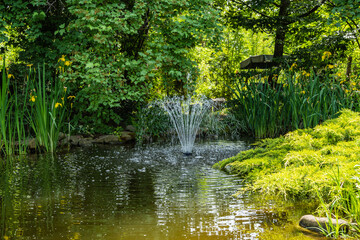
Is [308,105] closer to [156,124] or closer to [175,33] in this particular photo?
[175,33]

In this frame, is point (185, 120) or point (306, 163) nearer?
point (306, 163)

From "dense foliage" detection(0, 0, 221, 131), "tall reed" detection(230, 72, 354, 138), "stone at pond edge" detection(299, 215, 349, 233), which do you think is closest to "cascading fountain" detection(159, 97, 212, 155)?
"dense foliage" detection(0, 0, 221, 131)

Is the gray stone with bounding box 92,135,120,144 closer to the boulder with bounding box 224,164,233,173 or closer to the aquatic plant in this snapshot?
the aquatic plant

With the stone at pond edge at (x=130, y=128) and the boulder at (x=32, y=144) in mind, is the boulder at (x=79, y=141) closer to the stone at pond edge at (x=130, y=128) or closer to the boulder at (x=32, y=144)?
the boulder at (x=32, y=144)

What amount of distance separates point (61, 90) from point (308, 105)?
4.43 m

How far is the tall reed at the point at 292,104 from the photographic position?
598cm

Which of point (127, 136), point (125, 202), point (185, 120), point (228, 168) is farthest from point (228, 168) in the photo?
point (127, 136)

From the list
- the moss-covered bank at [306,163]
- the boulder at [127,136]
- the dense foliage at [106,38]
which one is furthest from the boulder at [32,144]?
the moss-covered bank at [306,163]

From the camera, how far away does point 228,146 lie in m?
6.55

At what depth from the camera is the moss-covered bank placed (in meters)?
2.80

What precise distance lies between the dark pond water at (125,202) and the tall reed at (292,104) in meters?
2.40

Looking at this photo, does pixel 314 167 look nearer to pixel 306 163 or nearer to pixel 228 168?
pixel 306 163

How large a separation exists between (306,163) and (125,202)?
6.09ft

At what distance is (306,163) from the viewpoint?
3.44 meters
